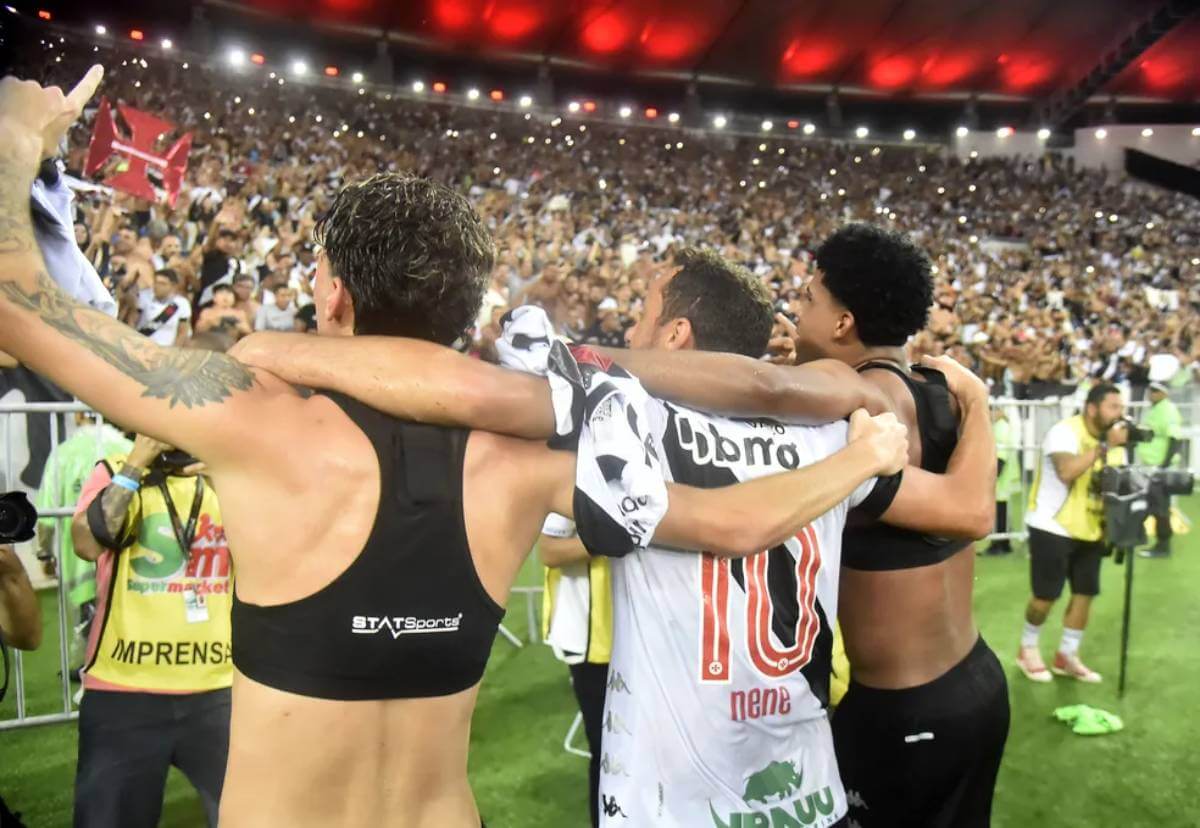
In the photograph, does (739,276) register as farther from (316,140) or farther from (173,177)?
(316,140)

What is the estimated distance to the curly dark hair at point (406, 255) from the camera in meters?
1.55

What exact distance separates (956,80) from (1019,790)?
1459 inches

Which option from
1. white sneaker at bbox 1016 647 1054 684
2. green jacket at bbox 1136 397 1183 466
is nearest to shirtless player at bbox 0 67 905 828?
white sneaker at bbox 1016 647 1054 684

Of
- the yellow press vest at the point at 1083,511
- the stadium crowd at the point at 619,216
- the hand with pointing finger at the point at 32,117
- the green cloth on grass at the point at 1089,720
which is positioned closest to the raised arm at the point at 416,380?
the hand with pointing finger at the point at 32,117

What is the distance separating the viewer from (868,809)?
2316 mm

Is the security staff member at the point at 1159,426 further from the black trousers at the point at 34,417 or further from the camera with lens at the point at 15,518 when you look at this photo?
the camera with lens at the point at 15,518

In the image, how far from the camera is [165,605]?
2.77 meters

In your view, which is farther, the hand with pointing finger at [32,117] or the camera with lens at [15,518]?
the camera with lens at [15,518]

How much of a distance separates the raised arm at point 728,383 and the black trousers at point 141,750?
72.7 inches

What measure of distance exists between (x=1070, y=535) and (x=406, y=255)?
5.46m

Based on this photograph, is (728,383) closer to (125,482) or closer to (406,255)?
(406,255)

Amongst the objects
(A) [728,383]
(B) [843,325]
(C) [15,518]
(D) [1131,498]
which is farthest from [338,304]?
(D) [1131,498]

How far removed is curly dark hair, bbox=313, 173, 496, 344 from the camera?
1.55m

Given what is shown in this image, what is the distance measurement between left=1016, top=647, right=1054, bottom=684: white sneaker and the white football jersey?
4.31 metres
